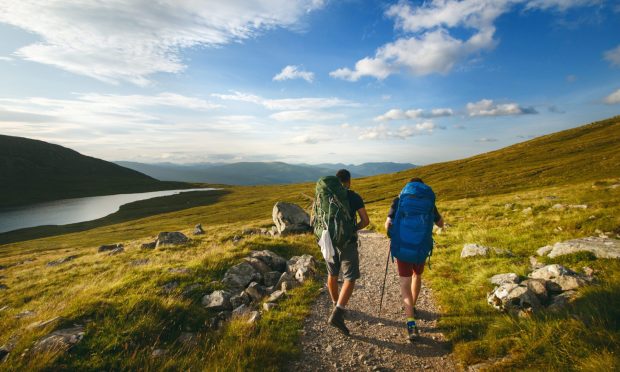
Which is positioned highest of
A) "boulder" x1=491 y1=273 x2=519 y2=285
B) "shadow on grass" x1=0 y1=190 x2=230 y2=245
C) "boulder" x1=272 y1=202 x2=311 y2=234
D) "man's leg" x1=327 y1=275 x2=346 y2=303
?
"man's leg" x1=327 y1=275 x2=346 y2=303

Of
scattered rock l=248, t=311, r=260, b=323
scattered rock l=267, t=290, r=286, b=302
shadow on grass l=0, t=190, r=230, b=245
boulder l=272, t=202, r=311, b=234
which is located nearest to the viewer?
scattered rock l=248, t=311, r=260, b=323

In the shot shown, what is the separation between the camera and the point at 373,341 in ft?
21.3

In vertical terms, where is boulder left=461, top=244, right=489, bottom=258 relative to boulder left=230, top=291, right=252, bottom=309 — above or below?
above

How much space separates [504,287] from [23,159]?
26118 cm

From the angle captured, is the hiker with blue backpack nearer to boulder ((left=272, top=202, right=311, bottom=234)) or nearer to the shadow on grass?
boulder ((left=272, top=202, right=311, bottom=234))

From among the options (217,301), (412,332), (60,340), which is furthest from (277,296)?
(60,340)

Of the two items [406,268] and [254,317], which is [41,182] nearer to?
[254,317]

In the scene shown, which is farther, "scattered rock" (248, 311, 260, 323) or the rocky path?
"scattered rock" (248, 311, 260, 323)

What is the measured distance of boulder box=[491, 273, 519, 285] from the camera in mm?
7528

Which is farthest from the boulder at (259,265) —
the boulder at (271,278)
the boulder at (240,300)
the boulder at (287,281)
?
the boulder at (240,300)

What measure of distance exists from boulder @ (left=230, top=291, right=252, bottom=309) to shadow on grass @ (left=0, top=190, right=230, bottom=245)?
296ft

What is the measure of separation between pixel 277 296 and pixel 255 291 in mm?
901

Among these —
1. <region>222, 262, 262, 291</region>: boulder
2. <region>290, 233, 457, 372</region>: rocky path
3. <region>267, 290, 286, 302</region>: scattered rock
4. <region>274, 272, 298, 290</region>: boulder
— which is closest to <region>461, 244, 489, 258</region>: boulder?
<region>290, 233, 457, 372</region>: rocky path

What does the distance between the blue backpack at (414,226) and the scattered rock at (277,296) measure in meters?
3.86
